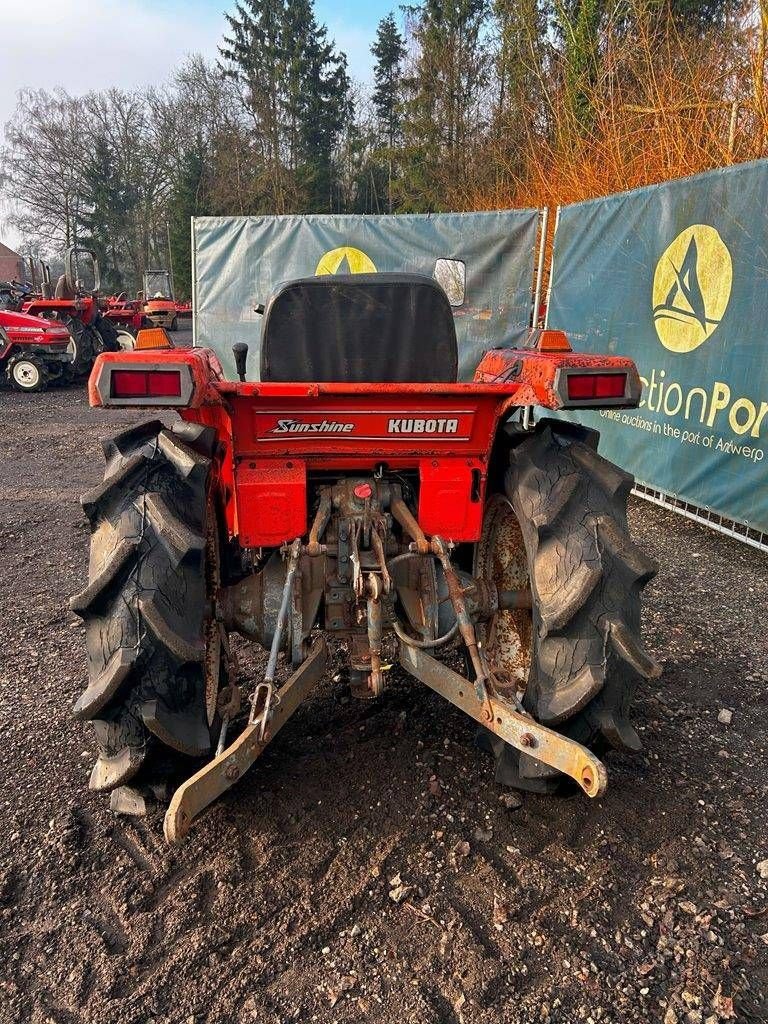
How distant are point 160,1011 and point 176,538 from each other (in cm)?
126

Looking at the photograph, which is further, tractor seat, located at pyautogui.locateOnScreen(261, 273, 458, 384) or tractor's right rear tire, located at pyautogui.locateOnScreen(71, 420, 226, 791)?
tractor seat, located at pyautogui.locateOnScreen(261, 273, 458, 384)

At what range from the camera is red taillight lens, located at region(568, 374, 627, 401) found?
8.28 ft

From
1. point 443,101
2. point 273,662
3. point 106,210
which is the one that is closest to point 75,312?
point 273,662

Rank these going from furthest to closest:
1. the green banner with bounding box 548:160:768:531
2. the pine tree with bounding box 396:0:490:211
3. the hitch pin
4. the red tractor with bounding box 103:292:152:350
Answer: the pine tree with bounding box 396:0:490:211
the red tractor with bounding box 103:292:152:350
the green banner with bounding box 548:160:768:531
the hitch pin

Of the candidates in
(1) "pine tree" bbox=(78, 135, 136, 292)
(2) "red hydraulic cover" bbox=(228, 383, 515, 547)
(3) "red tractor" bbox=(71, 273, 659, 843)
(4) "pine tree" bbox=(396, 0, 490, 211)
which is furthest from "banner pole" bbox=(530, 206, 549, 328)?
(1) "pine tree" bbox=(78, 135, 136, 292)

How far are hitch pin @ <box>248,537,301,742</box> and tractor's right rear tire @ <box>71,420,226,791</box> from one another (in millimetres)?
210

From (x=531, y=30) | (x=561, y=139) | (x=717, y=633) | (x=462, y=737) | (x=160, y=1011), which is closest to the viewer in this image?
(x=160, y=1011)

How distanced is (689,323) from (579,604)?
4.15m

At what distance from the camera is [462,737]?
9.88ft

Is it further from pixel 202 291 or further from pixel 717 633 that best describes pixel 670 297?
pixel 202 291

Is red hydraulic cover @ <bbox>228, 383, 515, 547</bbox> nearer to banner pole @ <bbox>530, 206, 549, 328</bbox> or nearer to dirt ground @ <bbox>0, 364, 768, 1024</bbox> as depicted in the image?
dirt ground @ <bbox>0, 364, 768, 1024</bbox>

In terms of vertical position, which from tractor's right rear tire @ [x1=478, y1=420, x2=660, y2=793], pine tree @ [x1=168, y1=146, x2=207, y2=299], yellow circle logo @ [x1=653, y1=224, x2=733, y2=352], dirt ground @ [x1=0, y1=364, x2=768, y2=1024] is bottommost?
dirt ground @ [x1=0, y1=364, x2=768, y2=1024]

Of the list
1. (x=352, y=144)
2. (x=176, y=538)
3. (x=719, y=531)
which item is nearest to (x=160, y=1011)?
(x=176, y=538)

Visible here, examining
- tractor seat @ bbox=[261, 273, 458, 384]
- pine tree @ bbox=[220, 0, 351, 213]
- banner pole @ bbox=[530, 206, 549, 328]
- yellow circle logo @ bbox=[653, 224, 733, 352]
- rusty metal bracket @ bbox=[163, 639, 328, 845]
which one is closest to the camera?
rusty metal bracket @ bbox=[163, 639, 328, 845]
